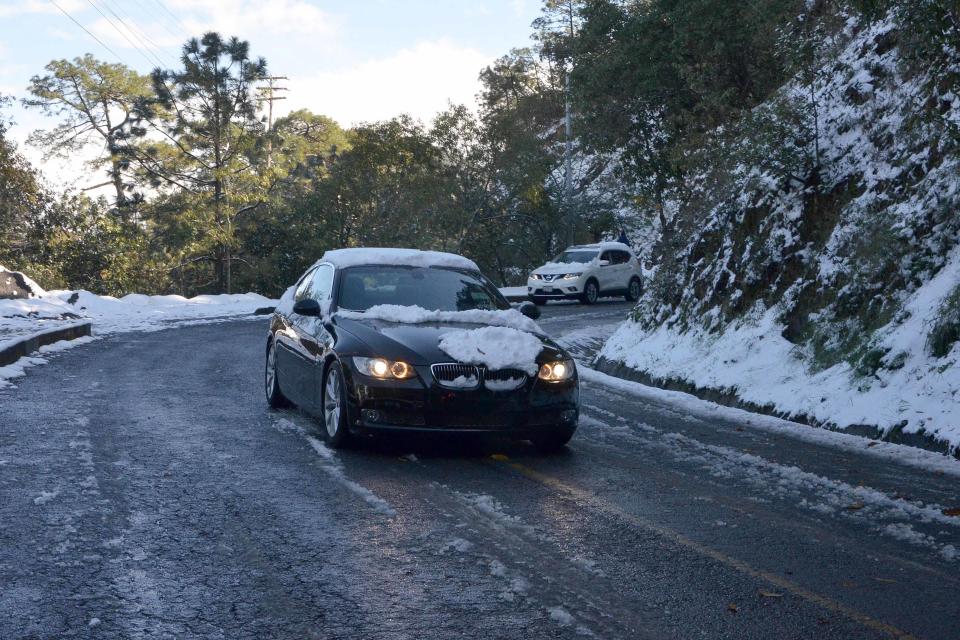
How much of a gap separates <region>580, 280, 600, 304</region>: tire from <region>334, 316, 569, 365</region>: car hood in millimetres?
24217

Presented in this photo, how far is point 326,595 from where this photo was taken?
4641 mm

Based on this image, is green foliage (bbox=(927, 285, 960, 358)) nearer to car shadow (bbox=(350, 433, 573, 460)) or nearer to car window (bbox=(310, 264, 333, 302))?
car shadow (bbox=(350, 433, 573, 460))

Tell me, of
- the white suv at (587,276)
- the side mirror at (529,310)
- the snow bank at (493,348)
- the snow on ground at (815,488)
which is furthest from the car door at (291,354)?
the white suv at (587,276)

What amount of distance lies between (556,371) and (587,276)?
81.3 feet

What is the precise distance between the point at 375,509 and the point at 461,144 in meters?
42.1

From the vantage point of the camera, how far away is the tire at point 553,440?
8.26m

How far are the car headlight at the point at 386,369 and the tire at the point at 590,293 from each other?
25094 millimetres

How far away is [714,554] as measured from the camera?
212 inches

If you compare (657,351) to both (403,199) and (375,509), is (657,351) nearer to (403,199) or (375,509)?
(375,509)

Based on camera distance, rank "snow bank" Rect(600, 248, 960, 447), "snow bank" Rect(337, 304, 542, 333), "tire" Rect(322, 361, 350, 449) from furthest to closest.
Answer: "snow bank" Rect(600, 248, 960, 447), "snow bank" Rect(337, 304, 542, 333), "tire" Rect(322, 361, 350, 449)

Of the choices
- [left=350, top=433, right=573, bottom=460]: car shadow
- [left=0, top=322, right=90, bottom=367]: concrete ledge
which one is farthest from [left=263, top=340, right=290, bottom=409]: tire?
[left=0, top=322, right=90, bottom=367]: concrete ledge

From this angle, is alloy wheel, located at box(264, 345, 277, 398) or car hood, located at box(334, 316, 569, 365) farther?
alloy wheel, located at box(264, 345, 277, 398)

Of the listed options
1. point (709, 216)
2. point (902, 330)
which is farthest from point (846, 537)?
point (709, 216)

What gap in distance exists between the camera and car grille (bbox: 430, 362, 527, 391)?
A: 25.5 ft
